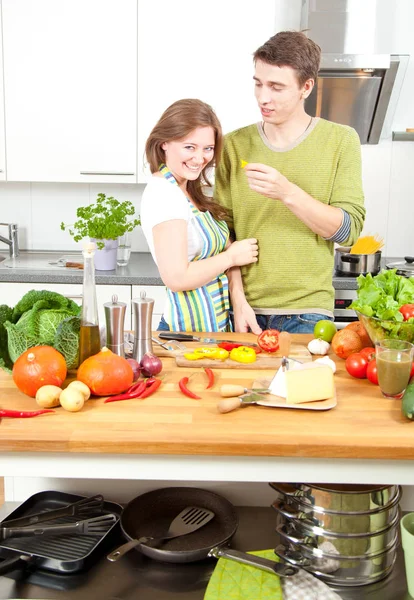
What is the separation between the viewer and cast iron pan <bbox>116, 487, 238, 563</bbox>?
4.85 ft

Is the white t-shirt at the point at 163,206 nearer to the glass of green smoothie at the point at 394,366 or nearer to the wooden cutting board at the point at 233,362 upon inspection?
the wooden cutting board at the point at 233,362

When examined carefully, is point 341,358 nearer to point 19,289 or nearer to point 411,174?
point 19,289

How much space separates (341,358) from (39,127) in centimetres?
240

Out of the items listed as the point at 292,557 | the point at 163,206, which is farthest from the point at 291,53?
the point at 292,557

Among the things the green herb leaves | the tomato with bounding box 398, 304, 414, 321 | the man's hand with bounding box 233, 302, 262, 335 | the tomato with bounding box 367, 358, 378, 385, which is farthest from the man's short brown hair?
the green herb leaves

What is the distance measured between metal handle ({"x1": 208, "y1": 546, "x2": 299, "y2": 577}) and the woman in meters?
0.92

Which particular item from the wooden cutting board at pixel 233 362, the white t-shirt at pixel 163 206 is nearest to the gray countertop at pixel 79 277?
the white t-shirt at pixel 163 206

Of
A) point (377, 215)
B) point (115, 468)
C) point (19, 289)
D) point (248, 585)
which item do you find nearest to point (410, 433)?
point (248, 585)

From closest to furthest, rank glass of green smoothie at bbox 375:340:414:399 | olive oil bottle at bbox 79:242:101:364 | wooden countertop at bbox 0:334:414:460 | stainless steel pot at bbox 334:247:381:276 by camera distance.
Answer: wooden countertop at bbox 0:334:414:460 → glass of green smoothie at bbox 375:340:414:399 → olive oil bottle at bbox 79:242:101:364 → stainless steel pot at bbox 334:247:381:276

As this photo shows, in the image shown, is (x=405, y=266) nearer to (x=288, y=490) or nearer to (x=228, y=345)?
(x=228, y=345)

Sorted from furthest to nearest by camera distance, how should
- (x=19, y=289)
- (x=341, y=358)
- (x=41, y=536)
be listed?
(x=19, y=289) < (x=341, y=358) < (x=41, y=536)

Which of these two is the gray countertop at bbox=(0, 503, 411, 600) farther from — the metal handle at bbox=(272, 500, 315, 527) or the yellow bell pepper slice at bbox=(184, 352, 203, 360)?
the yellow bell pepper slice at bbox=(184, 352, 203, 360)

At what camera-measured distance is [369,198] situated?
159 inches

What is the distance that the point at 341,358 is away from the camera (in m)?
1.91
